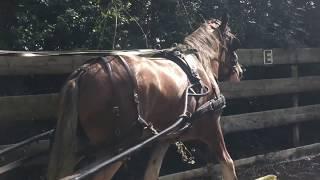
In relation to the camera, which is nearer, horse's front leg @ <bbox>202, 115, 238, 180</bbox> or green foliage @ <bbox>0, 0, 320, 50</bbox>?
horse's front leg @ <bbox>202, 115, 238, 180</bbox>

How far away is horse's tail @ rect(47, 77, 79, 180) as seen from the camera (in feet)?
12.9

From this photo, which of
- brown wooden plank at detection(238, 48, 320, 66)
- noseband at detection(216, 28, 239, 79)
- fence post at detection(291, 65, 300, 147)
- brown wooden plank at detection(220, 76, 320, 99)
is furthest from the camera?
fence post at detection(291, 65, 300, 147)

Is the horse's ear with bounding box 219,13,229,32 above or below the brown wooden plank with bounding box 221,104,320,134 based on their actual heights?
above

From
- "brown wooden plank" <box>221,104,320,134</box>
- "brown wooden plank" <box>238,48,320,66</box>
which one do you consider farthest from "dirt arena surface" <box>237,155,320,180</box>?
"brown wooden plank" <box>238,48,320,66</box>

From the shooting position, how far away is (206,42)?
5719 mm

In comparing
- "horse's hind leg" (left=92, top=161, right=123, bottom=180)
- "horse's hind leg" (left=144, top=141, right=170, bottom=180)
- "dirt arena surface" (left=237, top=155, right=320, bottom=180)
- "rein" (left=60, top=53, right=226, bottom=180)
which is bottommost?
"dirt arena surface" (left=237, top=155, right=320, bottom=180)

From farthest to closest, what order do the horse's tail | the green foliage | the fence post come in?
1. the fence post
2. the green foliage
3. the horse's tail

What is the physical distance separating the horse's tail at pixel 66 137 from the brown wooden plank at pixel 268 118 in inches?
128

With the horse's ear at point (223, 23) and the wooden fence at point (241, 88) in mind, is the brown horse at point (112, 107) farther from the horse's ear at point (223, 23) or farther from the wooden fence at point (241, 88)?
the horse's ear at point (223, 23)

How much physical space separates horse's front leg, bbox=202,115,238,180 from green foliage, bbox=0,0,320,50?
5.45 ft

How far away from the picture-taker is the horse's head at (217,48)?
5.58m

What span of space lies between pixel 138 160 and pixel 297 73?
3.05 meters

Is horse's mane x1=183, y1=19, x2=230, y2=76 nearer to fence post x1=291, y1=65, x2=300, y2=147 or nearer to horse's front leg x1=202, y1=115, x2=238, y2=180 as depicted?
horse's front leg x1=202, y1=115, x2=238, y2=180

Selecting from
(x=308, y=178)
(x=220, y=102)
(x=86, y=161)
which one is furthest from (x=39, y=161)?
(x=308, y=178)
